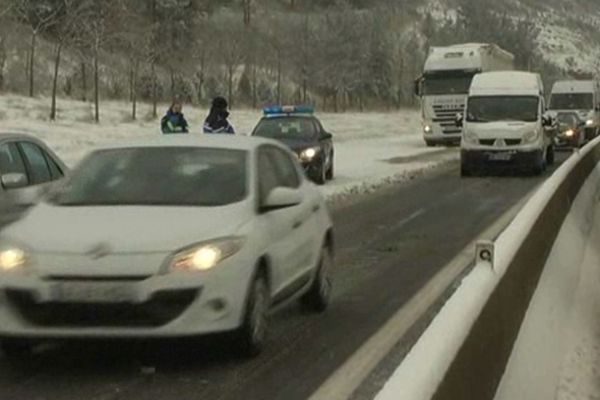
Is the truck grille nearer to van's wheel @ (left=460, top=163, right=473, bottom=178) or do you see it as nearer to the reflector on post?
van's wheel @ (left=460, top=163, right=473, bottom=178)

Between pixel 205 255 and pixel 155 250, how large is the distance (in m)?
0.32

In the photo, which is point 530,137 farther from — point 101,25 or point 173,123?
point 101,25

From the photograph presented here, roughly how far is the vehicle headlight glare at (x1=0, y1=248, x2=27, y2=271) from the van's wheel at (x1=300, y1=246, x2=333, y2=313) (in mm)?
2926

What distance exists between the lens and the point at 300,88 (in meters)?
76.0

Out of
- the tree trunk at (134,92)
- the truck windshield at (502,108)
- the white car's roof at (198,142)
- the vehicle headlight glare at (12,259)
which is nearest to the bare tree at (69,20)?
the tree trunk at (134,92)

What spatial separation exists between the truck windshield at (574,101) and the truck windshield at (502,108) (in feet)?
54.7

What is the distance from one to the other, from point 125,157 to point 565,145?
116ft

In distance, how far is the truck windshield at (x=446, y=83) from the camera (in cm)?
4431

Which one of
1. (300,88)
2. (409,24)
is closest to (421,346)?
(300,88)

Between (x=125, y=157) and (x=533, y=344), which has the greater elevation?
(x=125, y=157)

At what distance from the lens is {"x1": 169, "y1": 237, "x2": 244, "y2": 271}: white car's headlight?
7547 millimetres

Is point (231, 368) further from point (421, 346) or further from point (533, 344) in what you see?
point (421, 346)

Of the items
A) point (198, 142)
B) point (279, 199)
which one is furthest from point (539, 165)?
point (279, 199)

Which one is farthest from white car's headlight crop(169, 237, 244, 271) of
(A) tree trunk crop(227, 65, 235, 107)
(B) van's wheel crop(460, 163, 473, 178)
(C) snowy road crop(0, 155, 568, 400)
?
(A) tree trunk crop(227, 65, 235, 107)
